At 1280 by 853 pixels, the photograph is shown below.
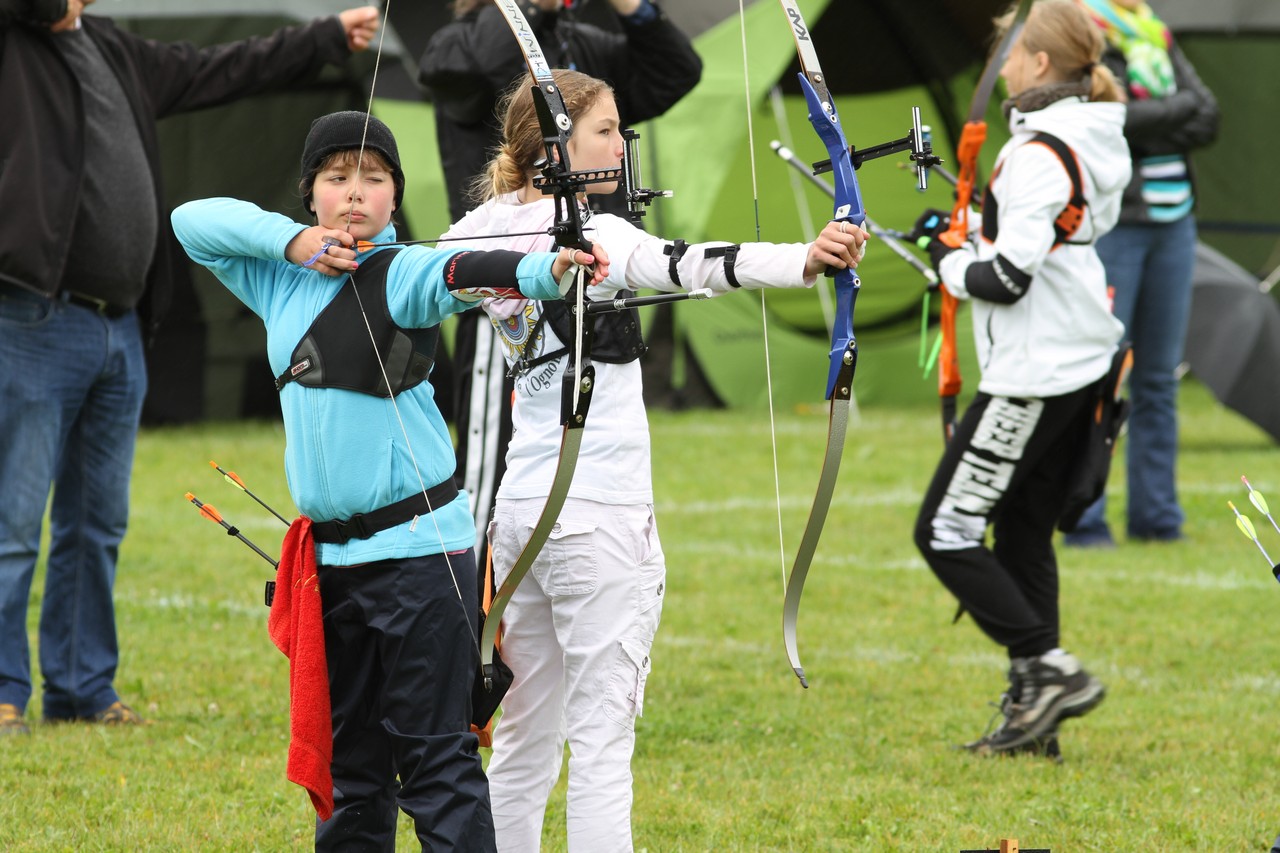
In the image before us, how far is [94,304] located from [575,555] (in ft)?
6.55

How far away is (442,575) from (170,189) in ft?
22.4

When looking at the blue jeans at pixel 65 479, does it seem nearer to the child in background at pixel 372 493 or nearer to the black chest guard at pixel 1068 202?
the child in background at pixel 372 493

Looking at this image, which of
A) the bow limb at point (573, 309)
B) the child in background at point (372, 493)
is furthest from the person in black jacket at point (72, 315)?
the bow limb at point (573, 309)

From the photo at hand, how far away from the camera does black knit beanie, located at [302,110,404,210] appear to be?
277 cm

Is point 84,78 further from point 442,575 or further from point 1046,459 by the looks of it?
point 1046,459

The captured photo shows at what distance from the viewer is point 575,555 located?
2812 mm

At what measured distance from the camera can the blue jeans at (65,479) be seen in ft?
13.4

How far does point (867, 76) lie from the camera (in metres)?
10.8

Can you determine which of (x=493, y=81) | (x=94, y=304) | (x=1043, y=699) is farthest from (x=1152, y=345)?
(x=94, y=304)

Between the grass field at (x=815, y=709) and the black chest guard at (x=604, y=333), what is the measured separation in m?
1.14

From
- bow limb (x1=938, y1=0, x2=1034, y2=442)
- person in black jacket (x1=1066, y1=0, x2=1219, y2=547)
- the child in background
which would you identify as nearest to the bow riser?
the child in background

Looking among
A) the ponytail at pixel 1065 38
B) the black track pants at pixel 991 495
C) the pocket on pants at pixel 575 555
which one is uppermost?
the ponytail at pixel 1065 38

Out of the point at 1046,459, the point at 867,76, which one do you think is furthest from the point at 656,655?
the point at 867,76

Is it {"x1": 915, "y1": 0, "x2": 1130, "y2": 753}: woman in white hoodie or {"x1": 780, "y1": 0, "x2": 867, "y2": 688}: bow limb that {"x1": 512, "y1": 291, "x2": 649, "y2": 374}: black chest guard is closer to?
{"x1": 780, "y1": 0, "x2": 867, "y2": 688}: bow limb
